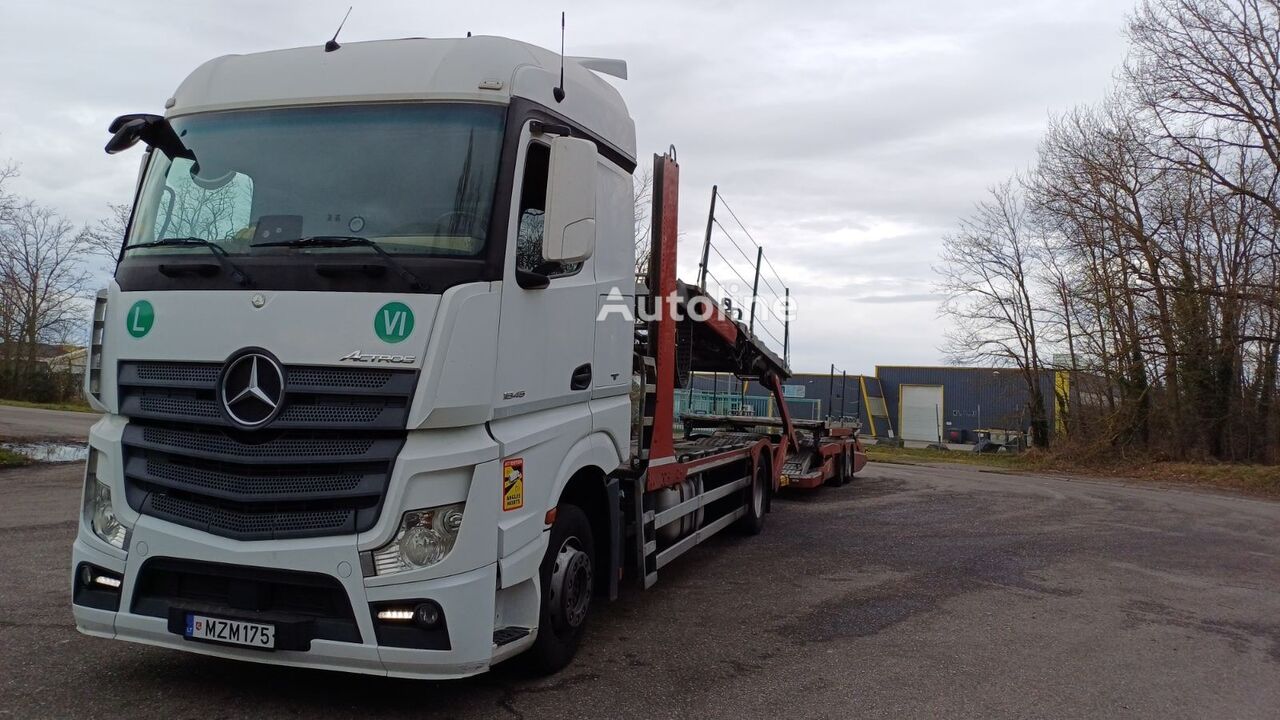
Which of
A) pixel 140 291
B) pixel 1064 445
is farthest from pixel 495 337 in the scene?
pixel 1064 445

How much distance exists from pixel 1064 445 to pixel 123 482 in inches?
1034

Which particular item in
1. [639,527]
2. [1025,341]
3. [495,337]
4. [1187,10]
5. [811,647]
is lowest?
[811,647]

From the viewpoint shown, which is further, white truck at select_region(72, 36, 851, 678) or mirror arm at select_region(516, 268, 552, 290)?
mirror arm at select_region(516, 268, 552, 290)

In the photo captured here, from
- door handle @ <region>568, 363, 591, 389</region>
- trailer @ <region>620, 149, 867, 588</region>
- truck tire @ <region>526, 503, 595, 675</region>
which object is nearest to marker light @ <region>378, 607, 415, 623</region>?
truck tire @ <region>526, 503, 595, 675</region>

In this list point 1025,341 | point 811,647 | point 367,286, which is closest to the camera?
point 367,286

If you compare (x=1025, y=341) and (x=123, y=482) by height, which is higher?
(x=1025, y=341)

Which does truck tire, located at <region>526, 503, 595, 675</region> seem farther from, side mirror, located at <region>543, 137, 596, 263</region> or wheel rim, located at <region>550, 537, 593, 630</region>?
side mirror, located at <region>543, 137, 596, 263</region>

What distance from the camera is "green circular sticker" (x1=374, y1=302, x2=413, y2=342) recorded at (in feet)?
13.0

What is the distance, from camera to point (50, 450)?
16.3 meters

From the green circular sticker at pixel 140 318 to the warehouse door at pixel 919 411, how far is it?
4641 centimetres

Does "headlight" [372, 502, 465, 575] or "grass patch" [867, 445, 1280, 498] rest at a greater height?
"headlight" [372, 502, 465, 575]

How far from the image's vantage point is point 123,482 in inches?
170

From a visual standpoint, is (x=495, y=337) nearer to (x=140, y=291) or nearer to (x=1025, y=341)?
(x=140, y=291)

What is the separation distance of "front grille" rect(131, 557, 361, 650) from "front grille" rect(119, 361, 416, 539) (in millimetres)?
184
